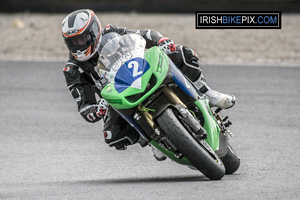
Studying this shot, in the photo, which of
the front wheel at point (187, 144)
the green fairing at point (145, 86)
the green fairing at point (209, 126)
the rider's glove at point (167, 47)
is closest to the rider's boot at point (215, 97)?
the rider's glove at point (167, 47)

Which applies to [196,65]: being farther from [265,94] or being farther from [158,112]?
[265,94]

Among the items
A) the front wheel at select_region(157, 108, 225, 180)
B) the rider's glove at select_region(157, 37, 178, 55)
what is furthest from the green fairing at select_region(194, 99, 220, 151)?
the rider's glove at select_region(157, 37, 178, 55)

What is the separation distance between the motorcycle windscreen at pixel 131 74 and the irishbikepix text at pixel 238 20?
49.0 feet

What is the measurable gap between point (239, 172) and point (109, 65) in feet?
5.04

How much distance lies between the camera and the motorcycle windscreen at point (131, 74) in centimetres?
585

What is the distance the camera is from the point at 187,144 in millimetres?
5738

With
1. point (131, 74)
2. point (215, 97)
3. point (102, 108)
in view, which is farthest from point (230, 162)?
point (131, 74)

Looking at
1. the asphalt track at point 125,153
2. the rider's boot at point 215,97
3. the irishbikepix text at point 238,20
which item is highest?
the rider's boot at point 215,97

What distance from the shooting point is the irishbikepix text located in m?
21.3

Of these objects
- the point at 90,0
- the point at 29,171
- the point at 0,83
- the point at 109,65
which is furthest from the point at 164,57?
the point at 90,0

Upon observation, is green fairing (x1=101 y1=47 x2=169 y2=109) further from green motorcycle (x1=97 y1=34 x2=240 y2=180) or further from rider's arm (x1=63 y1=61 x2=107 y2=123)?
rider's arm (x1=63 y1=61 x2=107 y2=123)

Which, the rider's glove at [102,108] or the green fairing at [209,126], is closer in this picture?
the green fairing at [209,126]

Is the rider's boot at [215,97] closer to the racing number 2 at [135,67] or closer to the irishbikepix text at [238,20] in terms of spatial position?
the racing number 2 at [135,67]

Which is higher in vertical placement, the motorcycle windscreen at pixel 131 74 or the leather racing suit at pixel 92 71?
the motorcycle windscreen at pixel 131 74
